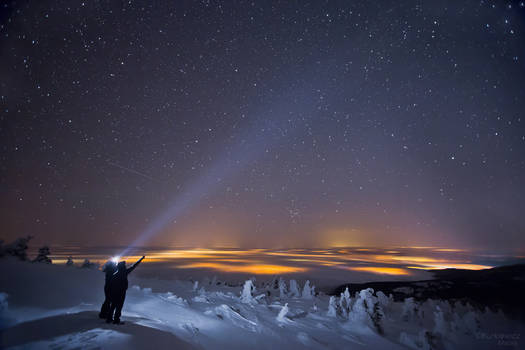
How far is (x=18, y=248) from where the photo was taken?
50.8ft

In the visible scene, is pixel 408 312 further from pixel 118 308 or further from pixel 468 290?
pixel 468 290

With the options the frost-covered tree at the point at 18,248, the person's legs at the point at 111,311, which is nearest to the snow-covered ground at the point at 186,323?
the person's legs at the point at 111,311

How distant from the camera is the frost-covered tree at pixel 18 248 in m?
15.1

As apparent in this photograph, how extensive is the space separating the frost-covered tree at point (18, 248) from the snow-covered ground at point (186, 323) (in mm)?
3766

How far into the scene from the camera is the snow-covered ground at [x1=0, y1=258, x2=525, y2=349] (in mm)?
5996

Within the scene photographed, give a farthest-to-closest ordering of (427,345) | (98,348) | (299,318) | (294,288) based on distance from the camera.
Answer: (294,288), (299,318), (427,345), (98,348)

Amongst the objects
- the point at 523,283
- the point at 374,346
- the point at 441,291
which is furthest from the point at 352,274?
the point at 374,346

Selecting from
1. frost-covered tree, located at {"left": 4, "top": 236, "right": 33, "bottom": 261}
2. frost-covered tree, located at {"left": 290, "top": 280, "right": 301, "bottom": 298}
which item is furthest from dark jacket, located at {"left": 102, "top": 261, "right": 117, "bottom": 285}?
frost-covered tree, located at {"left": 290, "top": 280, "right": 301, "bottom": 298}

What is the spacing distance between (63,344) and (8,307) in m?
3.70

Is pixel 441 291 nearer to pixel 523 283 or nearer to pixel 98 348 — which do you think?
pixel 523 283

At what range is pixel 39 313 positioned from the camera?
23.7ft

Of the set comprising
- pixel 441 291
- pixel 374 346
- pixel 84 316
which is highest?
pixel 84 316

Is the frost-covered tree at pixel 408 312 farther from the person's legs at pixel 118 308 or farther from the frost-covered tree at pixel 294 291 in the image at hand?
the person's legs at pixel 118 308

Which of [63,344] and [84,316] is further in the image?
[84,316]
